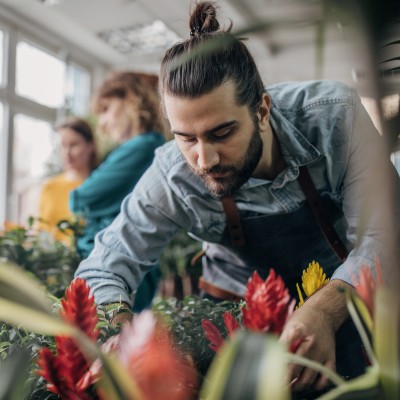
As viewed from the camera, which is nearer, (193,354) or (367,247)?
(193,354)

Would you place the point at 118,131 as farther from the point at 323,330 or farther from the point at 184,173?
the point at 323,330

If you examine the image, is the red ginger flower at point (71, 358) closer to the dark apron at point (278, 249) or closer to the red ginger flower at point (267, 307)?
the red ginger flower at point (267, 307)

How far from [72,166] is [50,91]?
2.74 m

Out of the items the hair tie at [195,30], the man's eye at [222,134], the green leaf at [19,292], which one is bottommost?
the green leaf at [19,292]

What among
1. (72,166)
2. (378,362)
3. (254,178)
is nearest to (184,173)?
(254,178)

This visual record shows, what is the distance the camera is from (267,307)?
1.35 feet

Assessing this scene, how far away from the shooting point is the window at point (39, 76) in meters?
4.36

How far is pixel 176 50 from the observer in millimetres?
1027

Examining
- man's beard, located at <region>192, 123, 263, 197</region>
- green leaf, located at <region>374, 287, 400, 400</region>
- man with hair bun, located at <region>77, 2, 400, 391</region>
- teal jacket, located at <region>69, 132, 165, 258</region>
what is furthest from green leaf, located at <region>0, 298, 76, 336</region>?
teal jacket, located at <region>69, 132, 165, 258</region>

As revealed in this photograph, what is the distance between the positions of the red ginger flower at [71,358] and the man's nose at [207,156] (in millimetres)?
532

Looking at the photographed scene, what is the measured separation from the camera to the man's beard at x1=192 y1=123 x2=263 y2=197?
99 centimetres

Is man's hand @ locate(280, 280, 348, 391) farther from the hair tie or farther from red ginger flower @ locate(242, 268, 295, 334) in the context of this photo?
the hair tie

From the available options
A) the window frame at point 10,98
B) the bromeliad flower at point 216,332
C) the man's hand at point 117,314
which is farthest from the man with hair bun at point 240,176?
the window frame at point 10,98

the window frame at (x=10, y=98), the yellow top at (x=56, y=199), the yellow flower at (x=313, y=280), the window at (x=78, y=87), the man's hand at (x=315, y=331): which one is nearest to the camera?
the man's hand at (x=315, y=331)
